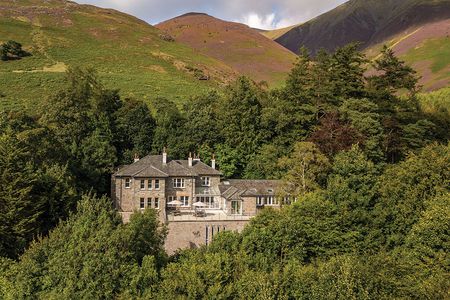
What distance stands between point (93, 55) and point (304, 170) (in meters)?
72.5

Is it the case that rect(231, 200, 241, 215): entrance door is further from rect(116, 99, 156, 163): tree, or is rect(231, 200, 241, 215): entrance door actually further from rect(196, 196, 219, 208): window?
rect(116, 99, 156, 163): tree

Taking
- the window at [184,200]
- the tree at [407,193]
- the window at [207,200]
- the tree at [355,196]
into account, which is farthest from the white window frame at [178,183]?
the tree at [407,193]

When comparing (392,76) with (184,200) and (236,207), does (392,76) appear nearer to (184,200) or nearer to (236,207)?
(236,207)

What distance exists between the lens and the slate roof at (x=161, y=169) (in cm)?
4059

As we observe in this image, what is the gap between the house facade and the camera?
1458 inches

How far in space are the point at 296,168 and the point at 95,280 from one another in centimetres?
2092

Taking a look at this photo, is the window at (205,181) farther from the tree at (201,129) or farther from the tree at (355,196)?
the tree at (355,196)

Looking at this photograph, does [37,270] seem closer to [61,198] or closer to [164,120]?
[61,198]

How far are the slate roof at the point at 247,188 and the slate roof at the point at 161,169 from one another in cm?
207

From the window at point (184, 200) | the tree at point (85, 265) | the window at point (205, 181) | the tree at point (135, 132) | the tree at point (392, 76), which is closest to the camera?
the tree at point (85, 265)

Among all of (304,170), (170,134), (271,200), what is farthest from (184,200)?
(304,170)

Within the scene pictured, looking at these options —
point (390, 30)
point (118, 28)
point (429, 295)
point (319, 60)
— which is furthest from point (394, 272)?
point (390, 30)

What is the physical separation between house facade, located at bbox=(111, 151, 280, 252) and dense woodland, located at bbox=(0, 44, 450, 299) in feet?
12.5

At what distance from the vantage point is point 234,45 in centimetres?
13038
